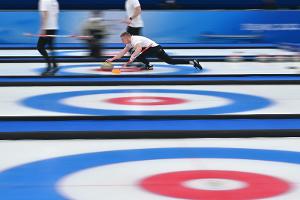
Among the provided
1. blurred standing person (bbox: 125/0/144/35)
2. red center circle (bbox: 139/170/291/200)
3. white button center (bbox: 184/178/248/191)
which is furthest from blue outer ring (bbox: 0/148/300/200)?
blurred standing person (bbox: 125/0/144/35)

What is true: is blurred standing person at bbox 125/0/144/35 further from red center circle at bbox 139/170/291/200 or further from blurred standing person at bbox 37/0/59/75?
red center circle at bbox 139/170/291/200

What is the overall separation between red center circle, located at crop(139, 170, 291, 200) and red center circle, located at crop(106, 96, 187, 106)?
3.57 meters

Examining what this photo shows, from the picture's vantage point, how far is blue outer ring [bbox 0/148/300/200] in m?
4.43

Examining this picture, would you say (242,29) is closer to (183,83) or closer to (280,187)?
(183,83)

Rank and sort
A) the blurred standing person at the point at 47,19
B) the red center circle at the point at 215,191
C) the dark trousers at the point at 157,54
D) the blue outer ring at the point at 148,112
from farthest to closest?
the dark trousers at the point at 157,54
the blurred standing person at the point at 47,19
the blue outer ring at the point at 148,112
the red center circle at the point at 215,191

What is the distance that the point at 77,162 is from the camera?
525 cm

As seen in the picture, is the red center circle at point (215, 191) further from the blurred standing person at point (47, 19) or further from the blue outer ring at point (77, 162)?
the blurred standing person at point (47, 19)

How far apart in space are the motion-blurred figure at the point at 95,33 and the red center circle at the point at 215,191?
969cm

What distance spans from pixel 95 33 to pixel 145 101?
6.08 metres

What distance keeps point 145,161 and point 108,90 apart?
15.0 feet

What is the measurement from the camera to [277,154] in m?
5.57

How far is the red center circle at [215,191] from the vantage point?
170 inches

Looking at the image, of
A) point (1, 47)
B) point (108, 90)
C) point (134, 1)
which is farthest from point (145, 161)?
point (1, 47)

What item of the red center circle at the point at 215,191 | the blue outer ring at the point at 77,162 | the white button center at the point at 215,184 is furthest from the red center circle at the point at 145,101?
the white button center at the point at 215,184
